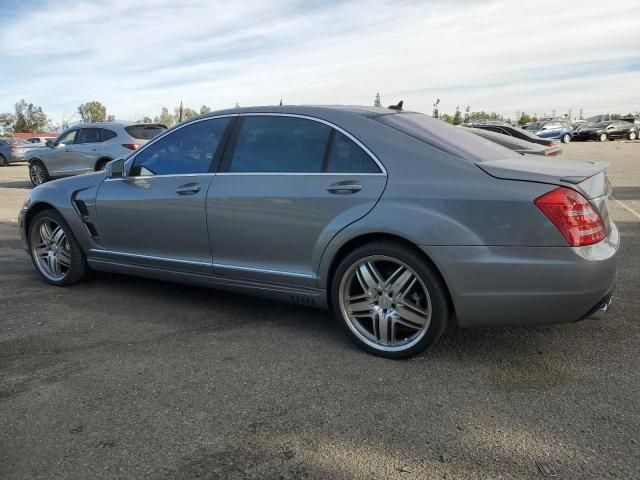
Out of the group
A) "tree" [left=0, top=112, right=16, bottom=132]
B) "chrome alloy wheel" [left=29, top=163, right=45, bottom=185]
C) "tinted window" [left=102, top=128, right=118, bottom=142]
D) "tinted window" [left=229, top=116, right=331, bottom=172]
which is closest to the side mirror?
"tinted window" [left=229, top=116, right=331, bottom=172]

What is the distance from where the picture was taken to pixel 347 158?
3621 millimetres

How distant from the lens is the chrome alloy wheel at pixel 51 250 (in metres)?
5.15

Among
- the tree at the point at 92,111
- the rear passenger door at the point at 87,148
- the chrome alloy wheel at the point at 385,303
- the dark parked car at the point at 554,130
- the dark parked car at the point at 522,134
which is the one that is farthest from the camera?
the tree at the point at 92,111

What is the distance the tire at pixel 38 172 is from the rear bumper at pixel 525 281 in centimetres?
1360

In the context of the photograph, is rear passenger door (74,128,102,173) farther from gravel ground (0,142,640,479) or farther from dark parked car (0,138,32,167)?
dark parked car (0,138,32,167)

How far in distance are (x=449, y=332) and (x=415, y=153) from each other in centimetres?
126

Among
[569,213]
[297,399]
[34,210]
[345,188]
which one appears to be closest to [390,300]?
[345,188]

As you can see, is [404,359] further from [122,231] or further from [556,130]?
[556,130]

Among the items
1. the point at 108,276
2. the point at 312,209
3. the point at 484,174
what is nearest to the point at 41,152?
the point at 108,276

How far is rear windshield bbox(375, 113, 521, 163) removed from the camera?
3.48 meters

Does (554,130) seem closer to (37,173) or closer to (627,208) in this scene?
(627,208)

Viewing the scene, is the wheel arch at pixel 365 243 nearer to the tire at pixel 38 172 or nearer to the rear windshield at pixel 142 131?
the rear windshield at pixel 142 131

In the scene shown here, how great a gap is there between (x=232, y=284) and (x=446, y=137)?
1806mm

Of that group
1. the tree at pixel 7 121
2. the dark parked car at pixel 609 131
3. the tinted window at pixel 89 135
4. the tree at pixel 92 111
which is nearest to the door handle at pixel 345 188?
the tinted window at pixel 89 135
